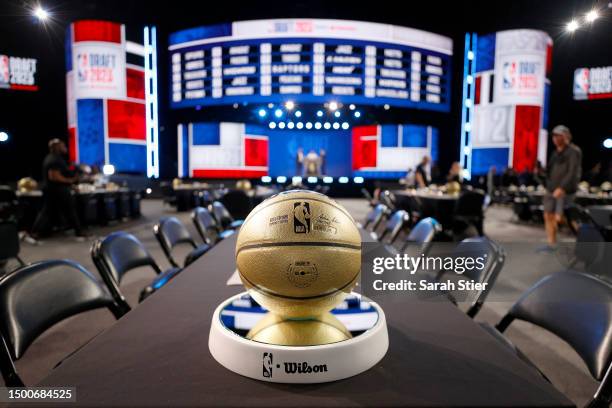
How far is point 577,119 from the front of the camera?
49.7ft

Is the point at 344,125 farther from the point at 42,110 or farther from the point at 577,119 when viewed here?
the point at 42,110

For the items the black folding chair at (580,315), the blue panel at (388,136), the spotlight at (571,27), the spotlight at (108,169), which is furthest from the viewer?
the blue panel at (388,136)

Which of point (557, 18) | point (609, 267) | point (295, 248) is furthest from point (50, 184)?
point (557, 18)

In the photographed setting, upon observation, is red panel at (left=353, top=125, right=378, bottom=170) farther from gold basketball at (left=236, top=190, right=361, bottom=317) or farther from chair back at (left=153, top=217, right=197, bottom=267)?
gold basketball at (left=236, top=190, right=361, bottom=317)

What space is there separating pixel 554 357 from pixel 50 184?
259 inches

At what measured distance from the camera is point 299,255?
0.69 meters

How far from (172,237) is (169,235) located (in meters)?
0.04

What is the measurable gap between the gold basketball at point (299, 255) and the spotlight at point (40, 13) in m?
15.0

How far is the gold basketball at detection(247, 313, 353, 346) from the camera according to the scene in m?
0.71

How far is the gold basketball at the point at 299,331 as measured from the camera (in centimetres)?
71

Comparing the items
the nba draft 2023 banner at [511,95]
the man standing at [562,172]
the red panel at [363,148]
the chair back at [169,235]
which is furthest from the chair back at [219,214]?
the nba draft 2023 banner at [511,95]

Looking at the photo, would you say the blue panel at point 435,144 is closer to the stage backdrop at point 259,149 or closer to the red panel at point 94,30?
the stage backdrop at point 259,149

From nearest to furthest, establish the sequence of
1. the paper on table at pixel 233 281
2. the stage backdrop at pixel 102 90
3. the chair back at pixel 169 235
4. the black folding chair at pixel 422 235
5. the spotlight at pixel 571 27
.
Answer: the paper on table at pixel 233 281, the black folding chair at pixel 422 235, the chair back at pixel 169 235, the spotlight at pixel 571 27, the stage backdrop at pixel 102 90

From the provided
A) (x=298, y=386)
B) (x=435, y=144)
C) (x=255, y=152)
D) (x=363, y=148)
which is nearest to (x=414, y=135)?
(x=435, y=144)
